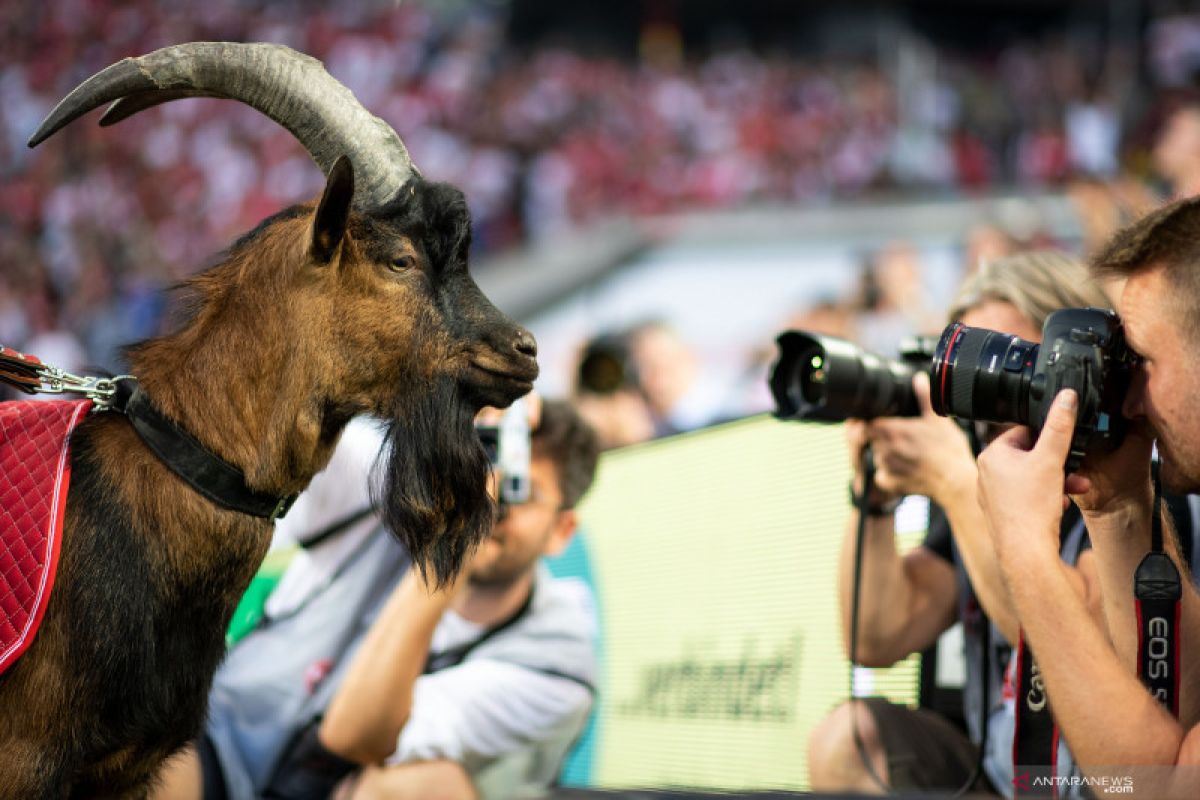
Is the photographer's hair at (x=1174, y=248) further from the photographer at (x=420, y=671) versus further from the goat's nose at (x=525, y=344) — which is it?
the photographer at (x=420, y=671)

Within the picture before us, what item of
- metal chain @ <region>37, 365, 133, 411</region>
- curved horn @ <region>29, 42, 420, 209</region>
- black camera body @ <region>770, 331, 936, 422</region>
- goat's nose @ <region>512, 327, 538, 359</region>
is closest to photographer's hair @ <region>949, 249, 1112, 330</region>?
black camera body @ <region>770, 331, 936, 422</region>

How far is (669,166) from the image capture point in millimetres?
19047

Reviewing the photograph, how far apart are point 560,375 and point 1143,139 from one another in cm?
662

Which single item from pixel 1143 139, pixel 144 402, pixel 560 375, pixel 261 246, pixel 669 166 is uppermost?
pixel 669 166

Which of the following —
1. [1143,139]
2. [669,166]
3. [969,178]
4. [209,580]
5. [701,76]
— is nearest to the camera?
[209,580]

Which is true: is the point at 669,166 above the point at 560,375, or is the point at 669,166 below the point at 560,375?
above

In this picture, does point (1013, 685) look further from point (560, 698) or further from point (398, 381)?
point (398, 381)

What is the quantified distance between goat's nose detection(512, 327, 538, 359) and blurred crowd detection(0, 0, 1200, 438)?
425 inches

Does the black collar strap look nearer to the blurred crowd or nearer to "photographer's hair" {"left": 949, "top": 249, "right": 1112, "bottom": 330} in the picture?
"photographer's hair" {"left": 949, "top": 249, "right": 1112, "bottom": 330}

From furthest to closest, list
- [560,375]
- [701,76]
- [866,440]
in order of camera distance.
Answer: [701,76] < [560,375] < [866,440]

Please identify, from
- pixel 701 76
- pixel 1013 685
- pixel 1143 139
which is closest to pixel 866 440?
pixel 1013 685

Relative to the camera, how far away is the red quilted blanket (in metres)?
2.28

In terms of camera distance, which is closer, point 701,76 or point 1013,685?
point 1013,685

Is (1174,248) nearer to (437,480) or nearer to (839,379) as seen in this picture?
(839,379)
